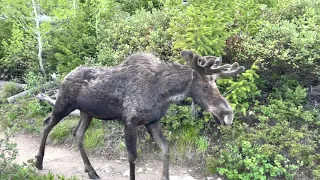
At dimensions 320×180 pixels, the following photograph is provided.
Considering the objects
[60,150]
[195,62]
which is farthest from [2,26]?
[195,62]

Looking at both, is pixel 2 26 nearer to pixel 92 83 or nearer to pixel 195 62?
pixel 92 83

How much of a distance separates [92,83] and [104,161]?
2079 mm

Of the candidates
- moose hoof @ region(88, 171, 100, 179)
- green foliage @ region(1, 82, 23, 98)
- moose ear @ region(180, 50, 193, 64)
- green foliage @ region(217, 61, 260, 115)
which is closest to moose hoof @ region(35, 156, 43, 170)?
moose hoof @ region(88, 171, 100, 179)

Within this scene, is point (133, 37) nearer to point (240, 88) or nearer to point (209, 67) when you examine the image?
point (240, 88)

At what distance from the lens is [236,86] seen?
735 cm

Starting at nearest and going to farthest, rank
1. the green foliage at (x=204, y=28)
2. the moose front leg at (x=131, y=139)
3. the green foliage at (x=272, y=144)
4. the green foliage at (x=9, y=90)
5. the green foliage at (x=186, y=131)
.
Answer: the moose front leg at (x=131, y=139) < the green foliage at (x=272, y=144) < the green foliage at (x=204, y=28) < the green foliage at (x=186, y=131) < the green foliage at (x=9, y=90)

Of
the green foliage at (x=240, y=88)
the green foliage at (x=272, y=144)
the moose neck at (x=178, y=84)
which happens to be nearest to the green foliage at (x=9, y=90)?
the green foliage at (x=240, y=88)

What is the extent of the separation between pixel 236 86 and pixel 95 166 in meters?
3.17

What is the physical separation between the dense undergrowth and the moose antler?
1618mm

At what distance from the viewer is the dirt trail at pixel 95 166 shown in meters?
7.09

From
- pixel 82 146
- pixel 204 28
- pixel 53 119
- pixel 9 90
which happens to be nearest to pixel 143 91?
Result: pixel 82 146

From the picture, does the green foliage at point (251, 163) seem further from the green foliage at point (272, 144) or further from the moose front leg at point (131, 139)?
the moose front leg at point (131, 139)

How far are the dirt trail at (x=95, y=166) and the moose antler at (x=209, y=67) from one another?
239 cm

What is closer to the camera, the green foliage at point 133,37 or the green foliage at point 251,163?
the green foliage at point 251,163
